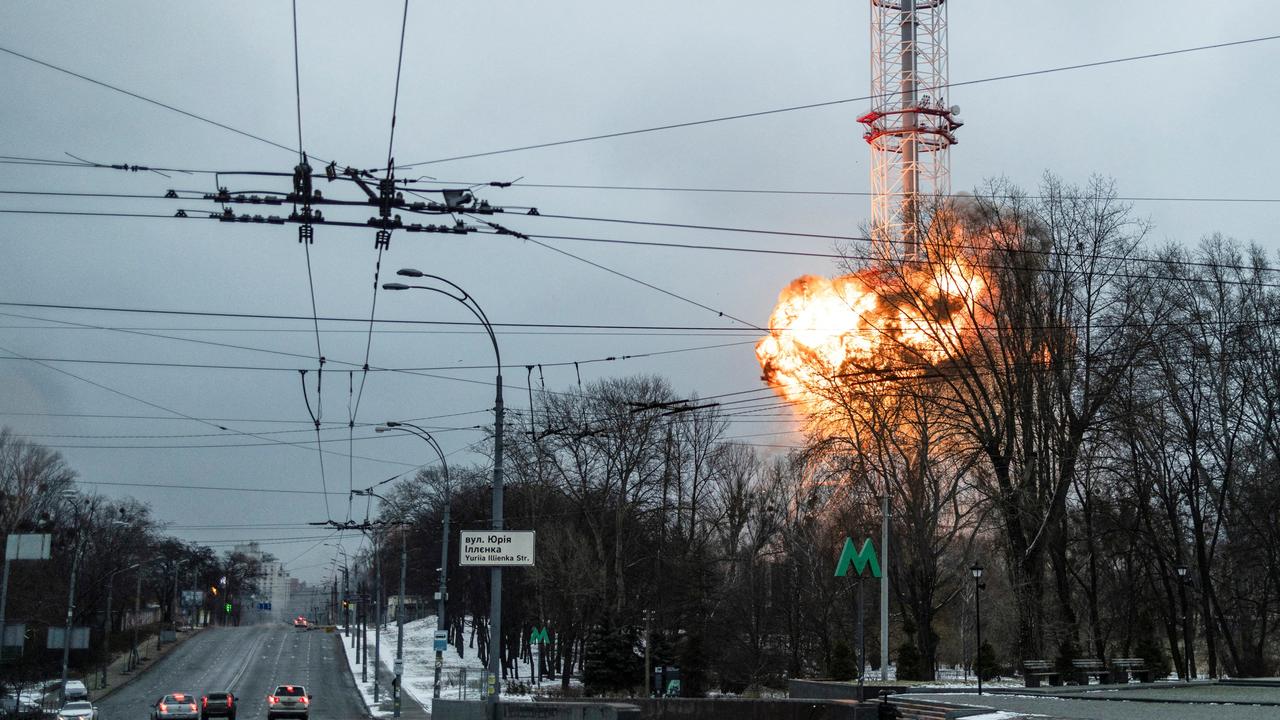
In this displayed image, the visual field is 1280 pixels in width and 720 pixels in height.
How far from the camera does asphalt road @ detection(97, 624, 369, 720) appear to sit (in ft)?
205

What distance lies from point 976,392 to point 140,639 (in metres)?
83.0

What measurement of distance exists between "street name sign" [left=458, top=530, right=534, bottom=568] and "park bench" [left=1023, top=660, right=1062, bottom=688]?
76.6ft

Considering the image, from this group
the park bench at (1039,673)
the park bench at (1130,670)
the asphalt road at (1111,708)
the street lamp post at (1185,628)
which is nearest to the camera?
the asphalt road at (1111,708)

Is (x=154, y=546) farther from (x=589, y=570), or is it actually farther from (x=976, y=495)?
(x=976, y=495)

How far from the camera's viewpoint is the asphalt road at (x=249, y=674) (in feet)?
205

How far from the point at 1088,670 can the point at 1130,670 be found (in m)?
3.55

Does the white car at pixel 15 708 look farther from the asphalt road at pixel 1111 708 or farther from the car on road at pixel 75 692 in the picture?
the asphalt road at pixel 1111 708

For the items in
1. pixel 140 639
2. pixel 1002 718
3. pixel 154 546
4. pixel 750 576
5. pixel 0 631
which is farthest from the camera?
pixel 154 546

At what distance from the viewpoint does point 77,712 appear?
1727 inches

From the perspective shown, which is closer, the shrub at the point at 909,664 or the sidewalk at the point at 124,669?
the shrub at the point at 909,664

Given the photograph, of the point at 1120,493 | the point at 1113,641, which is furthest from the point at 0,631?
the point at 1113,641

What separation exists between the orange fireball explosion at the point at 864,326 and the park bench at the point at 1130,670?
1318 cm

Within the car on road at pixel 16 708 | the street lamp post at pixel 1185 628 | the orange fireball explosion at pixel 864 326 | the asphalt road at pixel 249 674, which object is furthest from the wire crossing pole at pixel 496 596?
the street lamp post at pixel 1185 628

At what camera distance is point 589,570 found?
6112 centimetres
